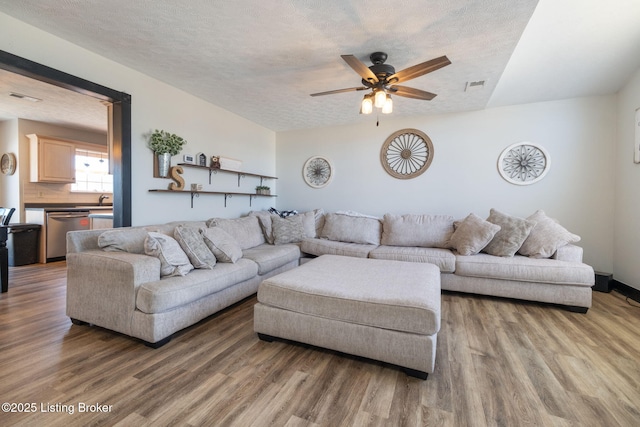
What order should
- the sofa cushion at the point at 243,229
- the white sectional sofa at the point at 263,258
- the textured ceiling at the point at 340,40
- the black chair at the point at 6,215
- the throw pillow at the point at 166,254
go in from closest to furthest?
the textured ceiling at the point at 340,40 → the white sectional sofa at the point at 263,258 → the throw pillow at the point at 166,254 → the sofa cushion at the point at 243,229 → the black chair at the point at 6,215

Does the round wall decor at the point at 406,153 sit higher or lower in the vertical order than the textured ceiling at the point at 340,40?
lower

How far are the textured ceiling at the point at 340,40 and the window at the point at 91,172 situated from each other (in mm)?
3990

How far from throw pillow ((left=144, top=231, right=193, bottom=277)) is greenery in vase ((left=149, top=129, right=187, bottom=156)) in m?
1.19

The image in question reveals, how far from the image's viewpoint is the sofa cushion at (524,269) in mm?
2750

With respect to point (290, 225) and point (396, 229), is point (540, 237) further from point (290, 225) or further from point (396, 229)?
point (290, 225)

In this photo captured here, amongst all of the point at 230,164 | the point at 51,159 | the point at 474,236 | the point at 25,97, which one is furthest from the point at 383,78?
the point at 51,159

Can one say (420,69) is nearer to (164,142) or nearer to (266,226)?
(164,142)

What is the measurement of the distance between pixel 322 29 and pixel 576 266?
3.25 meters

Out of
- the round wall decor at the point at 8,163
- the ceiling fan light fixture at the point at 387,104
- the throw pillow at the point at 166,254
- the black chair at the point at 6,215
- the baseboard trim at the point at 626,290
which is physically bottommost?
the baseboard trim at the point at 626,290

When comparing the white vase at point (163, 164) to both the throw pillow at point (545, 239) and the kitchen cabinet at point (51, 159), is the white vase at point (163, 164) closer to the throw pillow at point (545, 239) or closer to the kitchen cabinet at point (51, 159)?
the kitchen cabinet at point (51, 159)

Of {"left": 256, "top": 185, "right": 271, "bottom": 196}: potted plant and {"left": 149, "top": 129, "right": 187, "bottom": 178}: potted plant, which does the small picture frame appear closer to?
{"left": 149, "top": 129, "right": 187, "bottom": 178}: potted plant

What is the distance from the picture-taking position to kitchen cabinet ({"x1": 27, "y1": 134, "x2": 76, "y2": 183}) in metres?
4.89

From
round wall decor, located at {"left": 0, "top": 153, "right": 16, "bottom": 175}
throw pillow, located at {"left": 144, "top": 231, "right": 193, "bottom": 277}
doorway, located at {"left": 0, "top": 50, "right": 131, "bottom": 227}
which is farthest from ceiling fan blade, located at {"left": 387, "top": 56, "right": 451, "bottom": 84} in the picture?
round wall decor, located at {"left": 0, "top": 153, "right": 16, "bottom": 175}

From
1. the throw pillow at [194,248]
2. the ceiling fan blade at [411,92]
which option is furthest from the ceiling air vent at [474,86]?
the throw pillow at [194,248]
